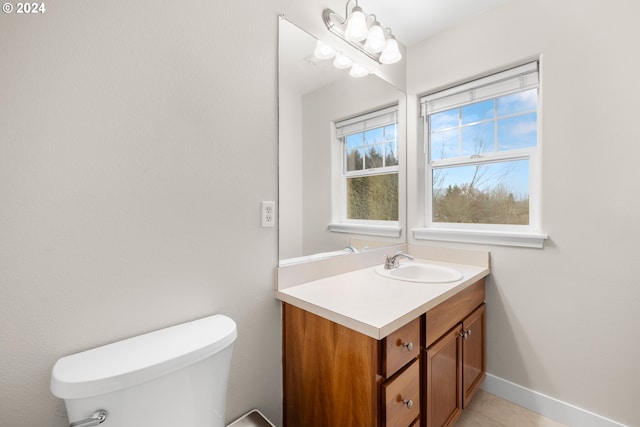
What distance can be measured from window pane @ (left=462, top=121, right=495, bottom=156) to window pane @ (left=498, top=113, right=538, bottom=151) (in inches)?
2.3

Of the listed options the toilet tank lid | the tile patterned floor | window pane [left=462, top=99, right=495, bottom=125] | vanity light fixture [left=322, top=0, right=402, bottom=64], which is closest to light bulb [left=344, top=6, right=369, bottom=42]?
vanity light fixture [left=322, top=0, right=402, bottom=64]

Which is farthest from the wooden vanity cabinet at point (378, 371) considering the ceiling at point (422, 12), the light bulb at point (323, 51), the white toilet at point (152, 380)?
the ceiling at point (422, 12)

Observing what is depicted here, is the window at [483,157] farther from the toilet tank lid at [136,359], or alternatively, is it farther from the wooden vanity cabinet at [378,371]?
the toilet tank lid at [136,359]

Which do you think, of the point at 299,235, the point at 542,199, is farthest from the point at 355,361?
the point at 542,199

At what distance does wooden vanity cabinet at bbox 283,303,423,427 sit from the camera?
3.10 feet

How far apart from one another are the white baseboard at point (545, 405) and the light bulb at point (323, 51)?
7.26 feet

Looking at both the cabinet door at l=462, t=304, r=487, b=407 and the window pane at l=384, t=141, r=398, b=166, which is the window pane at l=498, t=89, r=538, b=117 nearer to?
the window pane at l=384, t=141, r=398, b=166

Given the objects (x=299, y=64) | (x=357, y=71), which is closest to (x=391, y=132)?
(x=357, y=71)

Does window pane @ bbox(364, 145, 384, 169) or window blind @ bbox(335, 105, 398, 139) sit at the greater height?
window blind @ bbox(335, 105, 398, 139)

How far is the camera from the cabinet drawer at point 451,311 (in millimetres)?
1187

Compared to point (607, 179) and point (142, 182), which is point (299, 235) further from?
point (607, 179)

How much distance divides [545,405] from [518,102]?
180cm

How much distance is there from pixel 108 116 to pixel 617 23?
2.25 m

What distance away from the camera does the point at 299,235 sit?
139cm
